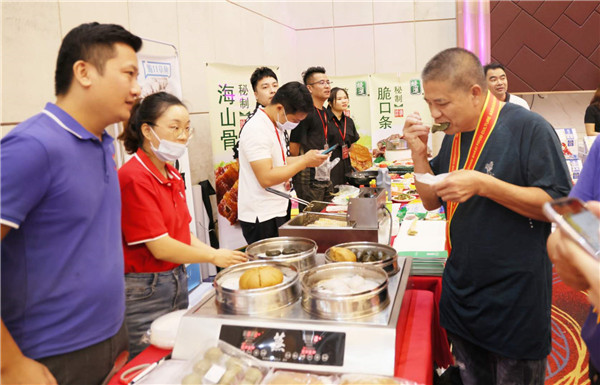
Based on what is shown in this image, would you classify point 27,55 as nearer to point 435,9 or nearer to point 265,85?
point 265,85

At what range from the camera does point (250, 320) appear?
1.25 metres

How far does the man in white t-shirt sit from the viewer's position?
2.68 meters

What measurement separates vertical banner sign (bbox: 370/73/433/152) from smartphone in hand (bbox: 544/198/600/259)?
20.3 ft

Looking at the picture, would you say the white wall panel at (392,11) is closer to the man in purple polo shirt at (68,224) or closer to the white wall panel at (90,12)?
the white wall panel at (90,12)

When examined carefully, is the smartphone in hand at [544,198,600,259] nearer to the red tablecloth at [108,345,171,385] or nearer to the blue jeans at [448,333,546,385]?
the blue jeans at [448,333,546,385]

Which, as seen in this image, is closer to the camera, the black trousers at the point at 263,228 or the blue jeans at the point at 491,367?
the blue jeans at the point at 491,367

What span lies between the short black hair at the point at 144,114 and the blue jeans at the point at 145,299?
1.73ft

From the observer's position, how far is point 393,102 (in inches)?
271

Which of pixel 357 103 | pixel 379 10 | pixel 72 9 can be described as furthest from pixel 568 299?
pixel 379 10

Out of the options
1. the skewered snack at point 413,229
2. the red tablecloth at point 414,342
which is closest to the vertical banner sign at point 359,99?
the skewered snack at point 413,229

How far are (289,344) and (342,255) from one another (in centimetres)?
48

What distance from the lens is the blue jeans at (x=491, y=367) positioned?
4.99ft

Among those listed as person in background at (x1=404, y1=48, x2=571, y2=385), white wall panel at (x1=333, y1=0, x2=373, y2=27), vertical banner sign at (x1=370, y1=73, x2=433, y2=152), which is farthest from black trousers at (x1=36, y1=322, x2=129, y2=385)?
white wall panel at (x1=333, y1=0, x2=373, y2=27)

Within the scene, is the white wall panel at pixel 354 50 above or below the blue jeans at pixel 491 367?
above
